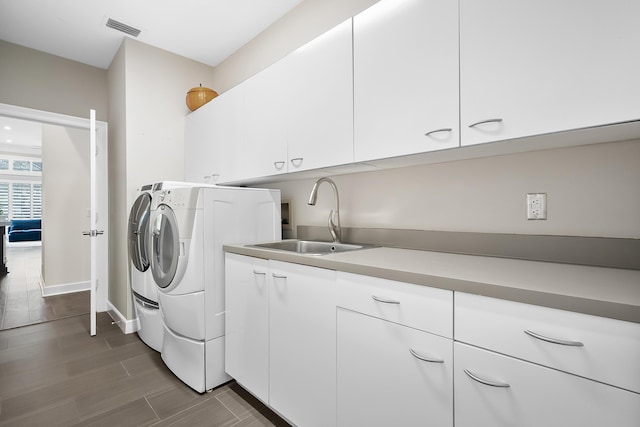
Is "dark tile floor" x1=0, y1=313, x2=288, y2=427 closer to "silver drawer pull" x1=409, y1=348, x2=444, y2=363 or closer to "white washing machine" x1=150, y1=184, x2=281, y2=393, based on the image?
"white washing machine" x1=150, y1=184, x2=281, y2=393

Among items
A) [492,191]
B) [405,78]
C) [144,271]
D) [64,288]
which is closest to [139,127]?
[144,271]

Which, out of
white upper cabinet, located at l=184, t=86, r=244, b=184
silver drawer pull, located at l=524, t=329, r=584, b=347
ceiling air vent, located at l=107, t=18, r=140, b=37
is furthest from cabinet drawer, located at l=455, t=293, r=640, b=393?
ceiling air vent, located at l=107, t=18, r=140, b=37

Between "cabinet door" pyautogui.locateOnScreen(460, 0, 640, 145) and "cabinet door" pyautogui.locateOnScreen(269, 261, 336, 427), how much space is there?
872 millimetres

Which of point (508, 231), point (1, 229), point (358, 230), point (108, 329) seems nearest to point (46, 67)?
point (108, 329)

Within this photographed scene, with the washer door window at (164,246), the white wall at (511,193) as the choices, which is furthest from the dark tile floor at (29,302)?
the white wall at (511,193)

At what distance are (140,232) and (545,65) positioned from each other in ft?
9.07

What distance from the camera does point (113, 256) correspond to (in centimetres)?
324

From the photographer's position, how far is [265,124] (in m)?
2.10

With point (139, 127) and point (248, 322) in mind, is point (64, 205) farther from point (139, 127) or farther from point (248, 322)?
point (248, 322)

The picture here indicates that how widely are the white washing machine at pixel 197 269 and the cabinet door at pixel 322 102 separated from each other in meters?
0.52

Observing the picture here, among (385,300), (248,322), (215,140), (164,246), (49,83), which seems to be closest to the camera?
(385,300)

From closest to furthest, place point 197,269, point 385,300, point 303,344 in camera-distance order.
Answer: point 385,300 < point 303,344 < point 197,269

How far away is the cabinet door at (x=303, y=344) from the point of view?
50.6 inches

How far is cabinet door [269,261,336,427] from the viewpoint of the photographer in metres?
1.29
